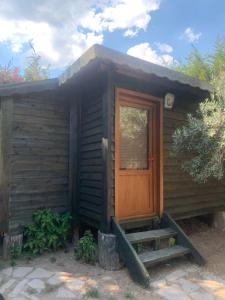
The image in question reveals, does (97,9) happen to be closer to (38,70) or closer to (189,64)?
(189,64)

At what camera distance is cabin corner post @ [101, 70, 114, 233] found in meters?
3.87

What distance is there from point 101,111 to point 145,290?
254 centimetres

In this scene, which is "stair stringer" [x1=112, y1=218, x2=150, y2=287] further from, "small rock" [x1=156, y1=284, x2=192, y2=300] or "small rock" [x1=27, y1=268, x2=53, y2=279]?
"small rock" [x1=27, y1=268, x2=53, y2=279]

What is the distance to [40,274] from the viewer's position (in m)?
3.48

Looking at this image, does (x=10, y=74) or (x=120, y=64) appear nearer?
(x=120, y=64)

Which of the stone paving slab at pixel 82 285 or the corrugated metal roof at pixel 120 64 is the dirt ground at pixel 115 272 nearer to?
the stone paving slab at pixel 82 285

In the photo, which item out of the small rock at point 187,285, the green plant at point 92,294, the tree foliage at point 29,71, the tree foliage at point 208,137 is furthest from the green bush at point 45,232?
the tree foliage at point 29,71

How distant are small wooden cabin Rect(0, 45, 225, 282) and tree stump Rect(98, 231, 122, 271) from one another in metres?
0.15

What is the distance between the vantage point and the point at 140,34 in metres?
9.66

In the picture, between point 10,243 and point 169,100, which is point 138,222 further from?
point 169,100

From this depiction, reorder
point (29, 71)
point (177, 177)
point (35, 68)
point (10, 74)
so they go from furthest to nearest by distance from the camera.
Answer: point (35, 68) < point (29, 71) < point (10, 74) < point (177, 177)

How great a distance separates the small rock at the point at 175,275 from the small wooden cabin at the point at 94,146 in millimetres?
1010

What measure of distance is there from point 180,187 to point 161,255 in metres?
1.75

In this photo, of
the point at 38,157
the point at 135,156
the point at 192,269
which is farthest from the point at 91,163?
the point at 192,269
